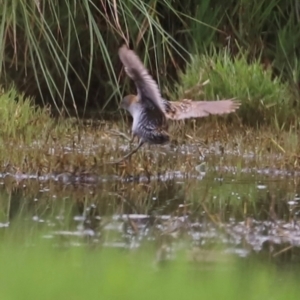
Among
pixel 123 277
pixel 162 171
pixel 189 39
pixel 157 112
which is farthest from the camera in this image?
pixel 189 39

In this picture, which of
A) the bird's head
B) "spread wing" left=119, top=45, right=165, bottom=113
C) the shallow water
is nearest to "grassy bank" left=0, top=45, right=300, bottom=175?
the shallow water

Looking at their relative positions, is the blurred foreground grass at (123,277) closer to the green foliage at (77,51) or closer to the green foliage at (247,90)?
the green foliage at (247,90)

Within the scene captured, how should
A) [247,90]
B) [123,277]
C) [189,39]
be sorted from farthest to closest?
[189,39], [247,90], [123,277]

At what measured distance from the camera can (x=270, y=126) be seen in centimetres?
783

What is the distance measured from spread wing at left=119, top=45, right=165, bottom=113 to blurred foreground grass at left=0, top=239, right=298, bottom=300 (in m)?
1.62

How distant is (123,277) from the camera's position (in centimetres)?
351

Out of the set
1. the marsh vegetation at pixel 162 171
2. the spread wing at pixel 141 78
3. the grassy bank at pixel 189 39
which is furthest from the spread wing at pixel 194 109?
the grassy bank at pixel 189 39

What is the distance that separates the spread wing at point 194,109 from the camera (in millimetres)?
6340

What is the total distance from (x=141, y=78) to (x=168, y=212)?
89 cm

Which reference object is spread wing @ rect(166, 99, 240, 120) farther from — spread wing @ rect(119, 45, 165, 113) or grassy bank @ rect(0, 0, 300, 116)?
grassy bank @ rect(0, 0, 300, 116)

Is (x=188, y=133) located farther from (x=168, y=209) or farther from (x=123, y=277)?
(x=123, y=277)

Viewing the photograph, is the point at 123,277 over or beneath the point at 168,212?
beneath

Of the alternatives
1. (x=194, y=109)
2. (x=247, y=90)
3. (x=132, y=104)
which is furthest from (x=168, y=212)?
(x=247, y=90)

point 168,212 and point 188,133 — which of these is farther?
point 188,133
